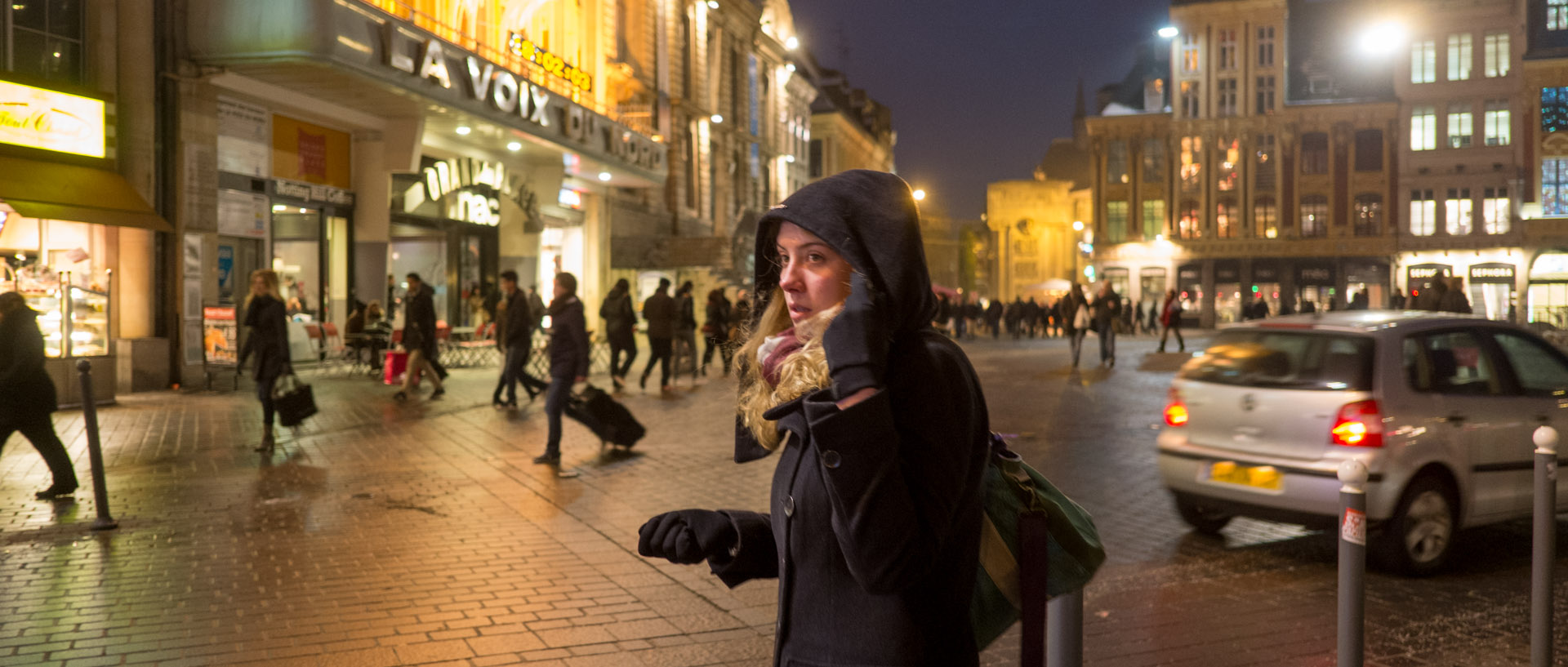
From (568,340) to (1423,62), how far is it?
57.4 metres

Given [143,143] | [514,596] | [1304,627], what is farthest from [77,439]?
[1304,627]

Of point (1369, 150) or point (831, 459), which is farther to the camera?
point (1369, 150)

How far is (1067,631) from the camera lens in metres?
2.64

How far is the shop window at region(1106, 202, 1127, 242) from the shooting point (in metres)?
61.5

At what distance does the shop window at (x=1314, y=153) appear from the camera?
193 ft

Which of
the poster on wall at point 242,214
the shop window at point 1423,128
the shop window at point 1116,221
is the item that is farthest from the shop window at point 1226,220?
the poster on wall at point 242,214

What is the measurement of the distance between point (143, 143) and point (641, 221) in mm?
20738

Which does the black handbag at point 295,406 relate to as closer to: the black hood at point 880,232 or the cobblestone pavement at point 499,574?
the cobblestone pavement at point 499,574

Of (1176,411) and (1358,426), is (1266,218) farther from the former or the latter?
(1358,426)

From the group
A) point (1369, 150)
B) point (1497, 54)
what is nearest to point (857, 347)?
point (1497, 54)

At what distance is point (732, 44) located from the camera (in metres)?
46.1

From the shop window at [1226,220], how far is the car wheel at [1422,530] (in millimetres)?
55992

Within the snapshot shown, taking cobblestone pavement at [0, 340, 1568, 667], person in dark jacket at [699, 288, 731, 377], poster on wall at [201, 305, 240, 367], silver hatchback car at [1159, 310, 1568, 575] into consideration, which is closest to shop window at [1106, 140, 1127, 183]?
person in dark jacket at [699, 288, 731, 377]

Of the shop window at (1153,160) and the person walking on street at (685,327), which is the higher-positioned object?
the shop window at (1153,160)
